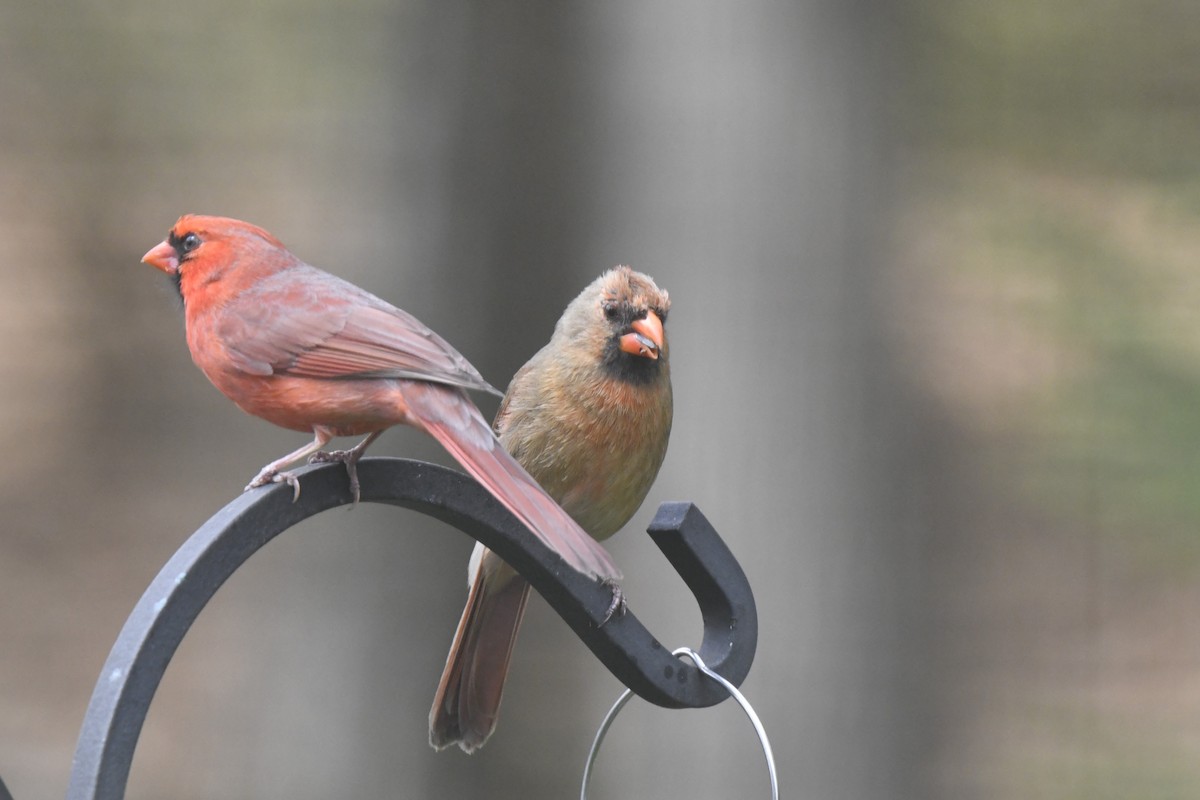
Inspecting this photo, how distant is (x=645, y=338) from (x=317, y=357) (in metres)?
0.96

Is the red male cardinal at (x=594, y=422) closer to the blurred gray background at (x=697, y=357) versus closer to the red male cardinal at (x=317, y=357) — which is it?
the red male cardinal at (x=317, y=357)

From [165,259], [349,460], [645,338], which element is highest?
[165,259]

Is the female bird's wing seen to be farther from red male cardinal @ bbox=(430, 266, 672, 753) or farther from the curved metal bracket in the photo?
red male cardinal @ bbox=(430, 266, 672, 753)

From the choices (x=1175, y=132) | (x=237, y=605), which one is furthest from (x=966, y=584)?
(x=237, y=605)

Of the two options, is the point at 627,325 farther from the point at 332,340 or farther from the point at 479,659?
the point at 332,340

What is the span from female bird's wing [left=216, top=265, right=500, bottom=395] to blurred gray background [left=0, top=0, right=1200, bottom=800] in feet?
5.94

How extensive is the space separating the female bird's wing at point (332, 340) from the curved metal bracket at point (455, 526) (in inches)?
7.6

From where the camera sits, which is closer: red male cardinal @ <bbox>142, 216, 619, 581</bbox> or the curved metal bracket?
the curved metal bracket

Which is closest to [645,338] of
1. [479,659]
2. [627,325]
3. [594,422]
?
[627,325]

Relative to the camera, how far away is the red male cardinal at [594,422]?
2664 mm

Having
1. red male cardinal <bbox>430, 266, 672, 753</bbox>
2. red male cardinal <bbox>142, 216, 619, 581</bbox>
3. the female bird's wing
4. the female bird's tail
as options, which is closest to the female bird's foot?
red male cardinal <bbox>142, 216, 619, 581</bbox>

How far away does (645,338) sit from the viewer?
2.64 m

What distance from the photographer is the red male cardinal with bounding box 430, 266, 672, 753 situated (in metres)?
2.66

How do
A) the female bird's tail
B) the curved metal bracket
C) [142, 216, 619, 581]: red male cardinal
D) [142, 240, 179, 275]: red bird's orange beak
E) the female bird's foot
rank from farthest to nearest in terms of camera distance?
the female bird's tail < [142, 240, 179, 275]: red bird's orange beak < [142, 216, 619, 581]: red male cardinal < the female bird's foot < the curved metal bracket
